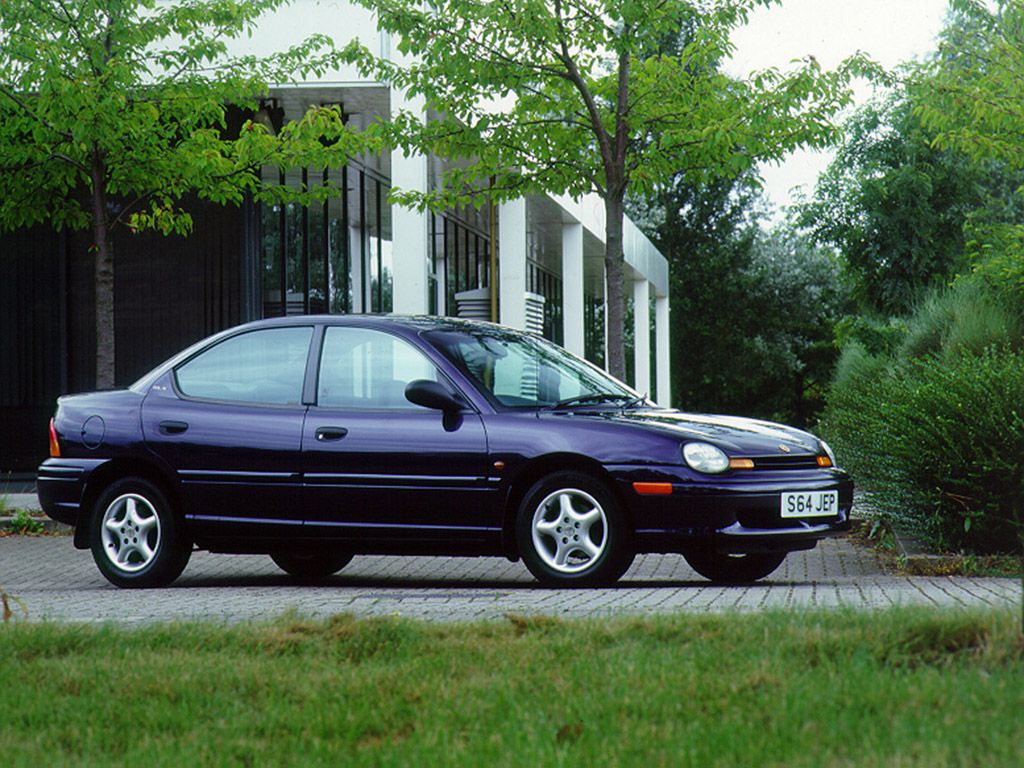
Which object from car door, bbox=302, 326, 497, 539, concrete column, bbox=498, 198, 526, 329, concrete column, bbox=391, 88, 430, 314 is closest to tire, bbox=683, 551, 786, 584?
car door, bbox=302, 326, 497, 539

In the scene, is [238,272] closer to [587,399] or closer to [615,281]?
[615,281]

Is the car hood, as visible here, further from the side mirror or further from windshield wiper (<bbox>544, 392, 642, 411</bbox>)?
the side mirror

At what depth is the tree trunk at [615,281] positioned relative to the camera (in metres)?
14.8

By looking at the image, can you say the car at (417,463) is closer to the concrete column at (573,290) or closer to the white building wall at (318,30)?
the white building wall at (318,30)

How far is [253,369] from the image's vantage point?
955cm

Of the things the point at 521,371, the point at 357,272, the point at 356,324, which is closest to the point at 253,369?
the point at 356,324

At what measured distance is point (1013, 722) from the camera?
3.97 meters

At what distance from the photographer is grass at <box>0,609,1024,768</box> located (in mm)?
3982

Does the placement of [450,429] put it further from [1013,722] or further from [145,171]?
[145,171]

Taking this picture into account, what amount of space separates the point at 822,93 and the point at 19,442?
38.6 ft

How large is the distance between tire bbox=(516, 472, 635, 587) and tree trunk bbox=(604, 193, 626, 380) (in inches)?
241

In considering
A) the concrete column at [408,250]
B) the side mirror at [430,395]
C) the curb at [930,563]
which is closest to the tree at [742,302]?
the concrete column at [408,250]

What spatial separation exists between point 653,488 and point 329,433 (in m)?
1.95

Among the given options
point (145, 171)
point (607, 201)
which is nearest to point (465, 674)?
point (607, 201)
